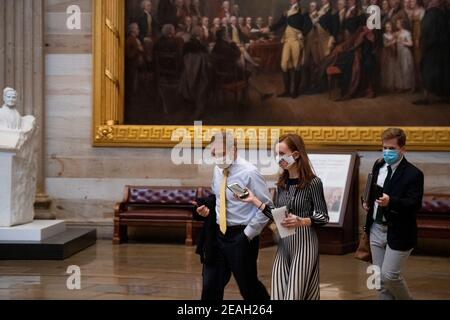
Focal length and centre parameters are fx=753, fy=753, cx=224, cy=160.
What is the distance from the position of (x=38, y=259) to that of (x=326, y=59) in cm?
625

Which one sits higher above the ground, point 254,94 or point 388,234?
point 254,94

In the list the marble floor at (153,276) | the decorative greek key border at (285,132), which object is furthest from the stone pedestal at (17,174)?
the decorative greek key border at (285,132)

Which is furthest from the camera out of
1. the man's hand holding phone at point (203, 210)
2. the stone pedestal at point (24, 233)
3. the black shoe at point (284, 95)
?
the black shoe at point (284, 95)

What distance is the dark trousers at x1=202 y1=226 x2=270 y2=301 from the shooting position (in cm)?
630

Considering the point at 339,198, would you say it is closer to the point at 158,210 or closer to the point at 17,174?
the point at 158,210

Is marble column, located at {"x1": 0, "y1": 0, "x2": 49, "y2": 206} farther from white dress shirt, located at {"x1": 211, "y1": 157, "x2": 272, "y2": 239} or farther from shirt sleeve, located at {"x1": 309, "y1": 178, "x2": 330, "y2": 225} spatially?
shirt sleeve, located at {"x1": 309, "y1": 178, "x2": 330, "y2": 225}

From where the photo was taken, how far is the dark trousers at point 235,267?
6.30 meters

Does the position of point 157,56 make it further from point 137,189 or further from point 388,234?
point 388,234

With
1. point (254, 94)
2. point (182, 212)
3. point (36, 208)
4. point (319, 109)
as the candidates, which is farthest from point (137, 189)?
point (319, 109)

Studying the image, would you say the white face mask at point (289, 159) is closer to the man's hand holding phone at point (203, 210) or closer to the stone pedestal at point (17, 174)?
the man's hand holding phone at point (203, 210)

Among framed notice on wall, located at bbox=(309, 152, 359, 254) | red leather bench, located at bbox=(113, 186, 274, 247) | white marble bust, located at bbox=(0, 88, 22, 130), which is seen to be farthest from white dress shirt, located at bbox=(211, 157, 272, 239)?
red leather bench, located at bbox=(113, 186, 274, 247)

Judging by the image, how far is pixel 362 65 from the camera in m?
13.7

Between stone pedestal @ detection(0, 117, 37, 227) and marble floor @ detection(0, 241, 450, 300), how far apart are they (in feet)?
3.43

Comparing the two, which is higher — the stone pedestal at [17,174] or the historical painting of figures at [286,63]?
the historical painting of figures at [286,63]
